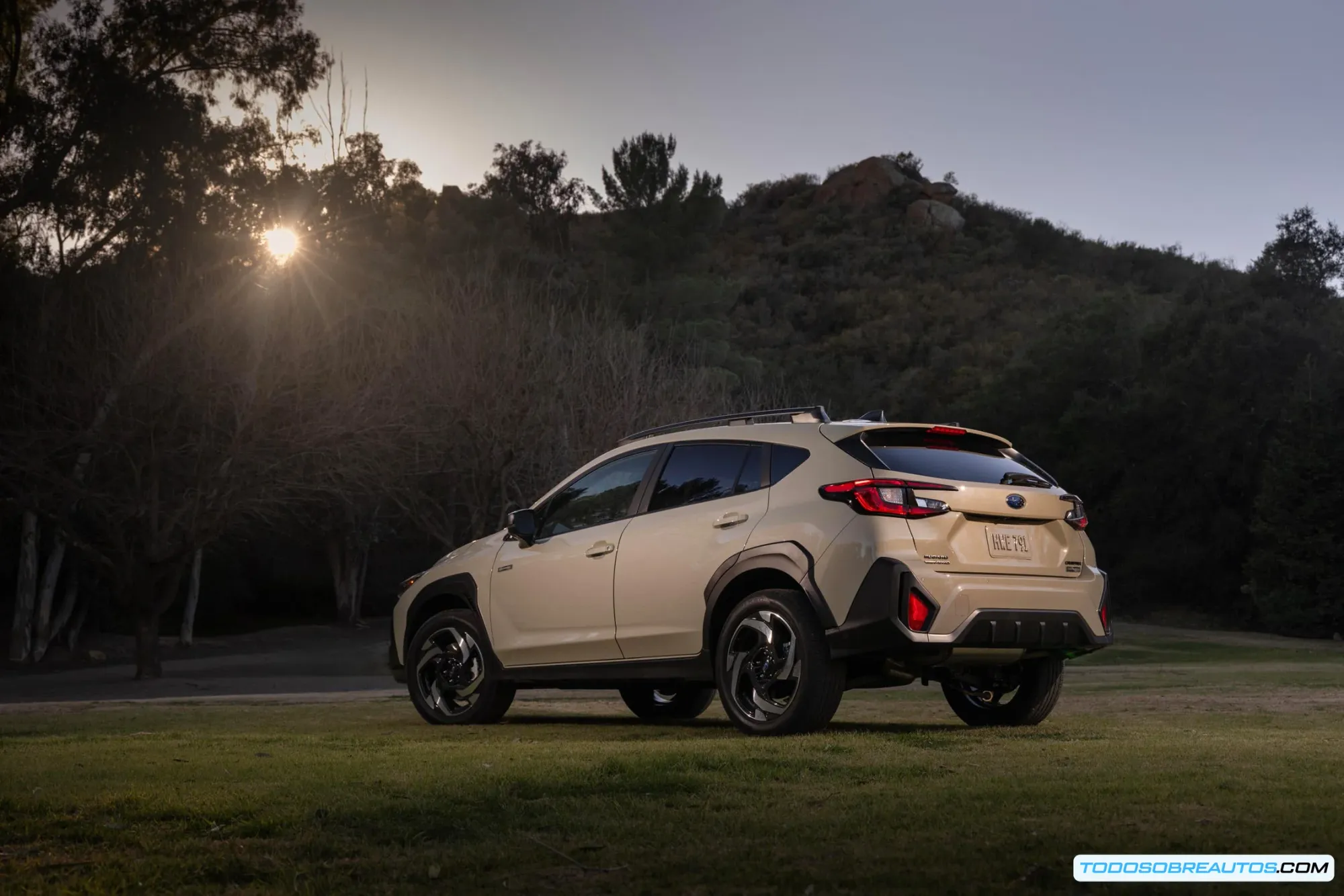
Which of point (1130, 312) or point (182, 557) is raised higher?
point (1130, 312)

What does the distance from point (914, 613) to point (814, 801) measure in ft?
6.97

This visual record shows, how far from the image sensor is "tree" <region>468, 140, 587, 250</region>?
71625mm

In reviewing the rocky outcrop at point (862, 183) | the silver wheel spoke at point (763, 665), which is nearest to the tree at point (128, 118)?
the silver wheel spoke at point (763, 665)

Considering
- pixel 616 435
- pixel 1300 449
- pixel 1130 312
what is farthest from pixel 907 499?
pixel 1130 312

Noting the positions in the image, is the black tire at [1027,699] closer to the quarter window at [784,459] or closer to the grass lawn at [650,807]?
the grass lawn at [650,807]

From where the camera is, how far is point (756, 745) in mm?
7516

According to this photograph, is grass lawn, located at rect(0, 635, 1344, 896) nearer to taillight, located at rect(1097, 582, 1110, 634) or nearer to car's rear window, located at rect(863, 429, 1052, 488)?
taillight, located at rect(1097, 582, 1110, 634)

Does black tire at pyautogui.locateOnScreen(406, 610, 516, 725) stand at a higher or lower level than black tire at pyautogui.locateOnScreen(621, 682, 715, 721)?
higher

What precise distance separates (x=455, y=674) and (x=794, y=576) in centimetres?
327

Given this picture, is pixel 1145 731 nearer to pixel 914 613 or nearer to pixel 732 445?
pixel 914 613

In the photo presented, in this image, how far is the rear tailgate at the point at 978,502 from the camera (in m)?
7.93

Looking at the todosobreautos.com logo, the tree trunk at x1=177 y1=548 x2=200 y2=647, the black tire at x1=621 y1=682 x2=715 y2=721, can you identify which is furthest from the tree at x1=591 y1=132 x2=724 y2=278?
the todosobreautos.com logo

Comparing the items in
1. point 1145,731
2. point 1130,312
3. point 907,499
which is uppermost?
point 1130,312

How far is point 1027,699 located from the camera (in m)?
9.36
